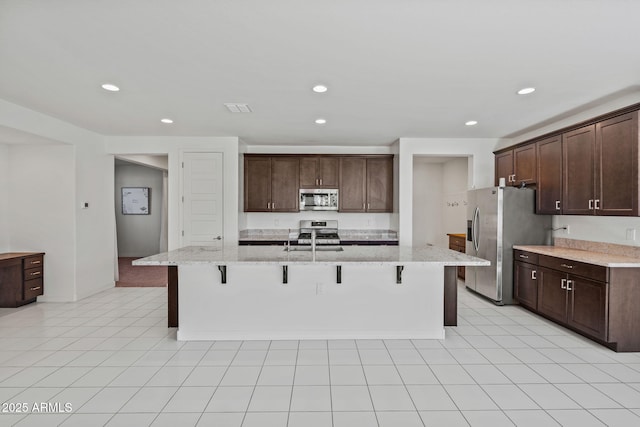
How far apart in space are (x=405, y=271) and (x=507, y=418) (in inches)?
57.6

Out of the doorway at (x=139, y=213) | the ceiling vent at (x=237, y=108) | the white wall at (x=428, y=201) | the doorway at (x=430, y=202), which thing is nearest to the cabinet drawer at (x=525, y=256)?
the doorway at (x=430, y=202)

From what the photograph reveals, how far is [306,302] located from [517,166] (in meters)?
3.71

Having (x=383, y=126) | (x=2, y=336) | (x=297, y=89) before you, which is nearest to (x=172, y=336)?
(x=2, y=336)

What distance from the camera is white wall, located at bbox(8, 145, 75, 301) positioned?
4457 millimetres

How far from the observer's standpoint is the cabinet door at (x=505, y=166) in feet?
15.6

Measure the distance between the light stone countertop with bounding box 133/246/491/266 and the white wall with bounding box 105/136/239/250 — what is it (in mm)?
1668

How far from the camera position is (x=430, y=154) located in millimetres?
5195

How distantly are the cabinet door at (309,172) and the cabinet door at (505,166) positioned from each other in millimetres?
2961

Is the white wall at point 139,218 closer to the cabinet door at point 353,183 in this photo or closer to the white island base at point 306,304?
the cabinet door at point 353,183

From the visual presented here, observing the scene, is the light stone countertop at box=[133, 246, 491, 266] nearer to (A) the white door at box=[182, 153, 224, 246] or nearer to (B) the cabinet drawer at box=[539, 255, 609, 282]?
(B) the cabinet drawer at box=[539, 255, 609, 282]

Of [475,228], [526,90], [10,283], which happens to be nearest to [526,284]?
[475,228]

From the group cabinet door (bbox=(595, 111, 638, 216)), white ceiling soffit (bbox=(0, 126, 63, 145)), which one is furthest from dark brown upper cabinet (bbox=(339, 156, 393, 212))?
white ceiling soffit (bbox=(0, 126, 63, 145))

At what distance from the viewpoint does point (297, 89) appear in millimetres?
3088

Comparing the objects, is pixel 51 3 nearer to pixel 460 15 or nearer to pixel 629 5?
pixel 460 15
